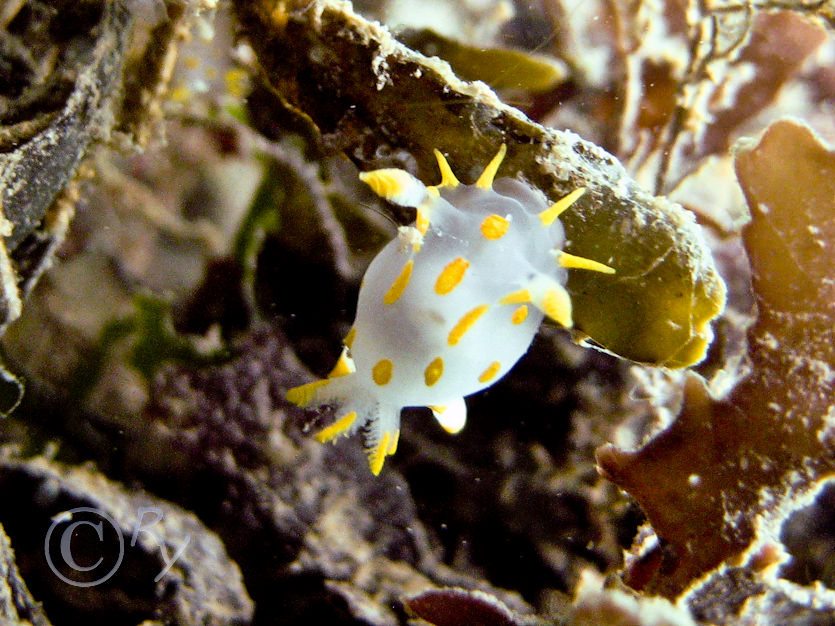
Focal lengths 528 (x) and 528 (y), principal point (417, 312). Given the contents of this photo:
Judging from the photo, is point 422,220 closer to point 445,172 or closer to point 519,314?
point 445,172

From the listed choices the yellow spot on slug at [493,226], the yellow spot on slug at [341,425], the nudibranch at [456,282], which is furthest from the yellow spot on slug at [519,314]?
the yellow spot on slug at [341,425]

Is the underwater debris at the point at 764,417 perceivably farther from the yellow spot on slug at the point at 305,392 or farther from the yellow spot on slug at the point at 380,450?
the yellow spot on slug at the point at 305,392

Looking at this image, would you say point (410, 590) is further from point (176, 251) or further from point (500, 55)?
point (500, 55)

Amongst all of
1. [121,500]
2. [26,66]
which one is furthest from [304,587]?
[26,66]

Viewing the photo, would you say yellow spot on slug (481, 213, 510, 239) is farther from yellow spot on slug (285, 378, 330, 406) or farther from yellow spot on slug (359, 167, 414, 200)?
yellow spot on slug (285, 378, 330, 406)

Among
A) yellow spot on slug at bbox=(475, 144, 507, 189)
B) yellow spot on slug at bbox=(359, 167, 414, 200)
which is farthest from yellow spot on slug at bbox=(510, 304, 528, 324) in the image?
yellow spot on slug at bbox=(359, 167, 414, 200)
